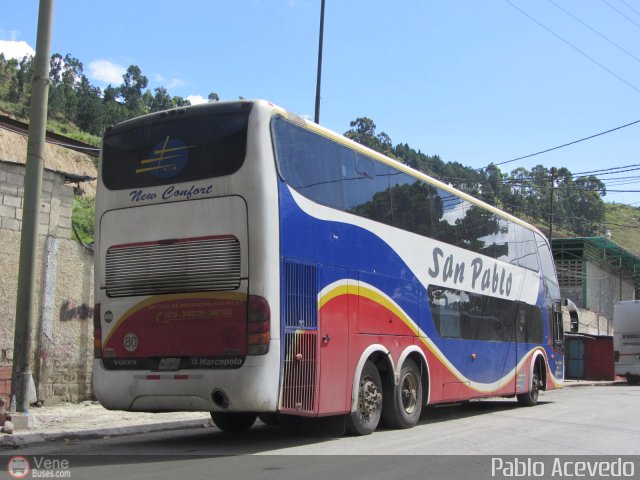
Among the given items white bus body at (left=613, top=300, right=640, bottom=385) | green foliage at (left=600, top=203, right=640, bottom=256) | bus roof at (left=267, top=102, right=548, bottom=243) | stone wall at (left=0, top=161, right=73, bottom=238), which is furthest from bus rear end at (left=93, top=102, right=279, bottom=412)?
green foliage at (left=600, top=203, right=640, bottom=256)

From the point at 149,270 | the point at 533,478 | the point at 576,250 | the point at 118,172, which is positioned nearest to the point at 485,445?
the point at 533,478

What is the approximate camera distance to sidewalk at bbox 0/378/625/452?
901 cm

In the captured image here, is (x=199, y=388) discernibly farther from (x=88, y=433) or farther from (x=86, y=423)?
(x=86, y=423)

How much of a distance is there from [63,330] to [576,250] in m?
40.9

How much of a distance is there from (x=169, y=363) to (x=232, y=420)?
8.62 feet

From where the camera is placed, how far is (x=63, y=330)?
12797mm

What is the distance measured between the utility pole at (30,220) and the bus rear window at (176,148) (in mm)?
1458

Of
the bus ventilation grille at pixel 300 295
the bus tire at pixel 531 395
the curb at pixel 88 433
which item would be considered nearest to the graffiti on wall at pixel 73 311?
the curb at pixel 88 433

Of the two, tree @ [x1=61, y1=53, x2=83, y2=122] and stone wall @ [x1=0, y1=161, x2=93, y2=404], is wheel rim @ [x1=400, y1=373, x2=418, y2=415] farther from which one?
tree @ [x1=61, y1=53, x2=83, y2=122]

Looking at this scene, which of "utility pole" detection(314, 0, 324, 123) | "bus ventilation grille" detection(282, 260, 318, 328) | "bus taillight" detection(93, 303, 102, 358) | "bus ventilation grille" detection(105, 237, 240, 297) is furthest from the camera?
"utility pole" detection(314, 0, 324, 123)

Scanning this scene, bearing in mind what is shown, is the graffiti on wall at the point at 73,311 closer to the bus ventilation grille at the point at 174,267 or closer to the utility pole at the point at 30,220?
the utility pole at the point at 30,220

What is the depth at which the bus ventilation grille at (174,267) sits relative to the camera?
25.9 feet

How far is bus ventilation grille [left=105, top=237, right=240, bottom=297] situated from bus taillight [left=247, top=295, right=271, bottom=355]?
0.35 m

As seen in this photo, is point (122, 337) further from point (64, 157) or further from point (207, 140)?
point (64, 157)
